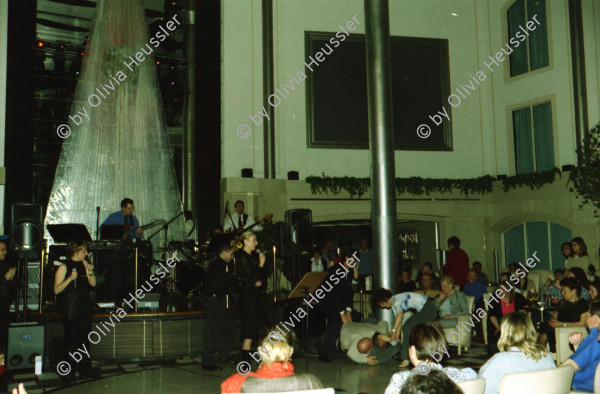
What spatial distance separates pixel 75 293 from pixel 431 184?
9.81 m

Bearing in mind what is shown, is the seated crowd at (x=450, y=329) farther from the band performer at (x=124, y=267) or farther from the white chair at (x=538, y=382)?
the band performer at (x=124, y=267)

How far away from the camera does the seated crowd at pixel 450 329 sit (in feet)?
9.68

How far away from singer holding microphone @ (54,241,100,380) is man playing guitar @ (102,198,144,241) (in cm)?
244

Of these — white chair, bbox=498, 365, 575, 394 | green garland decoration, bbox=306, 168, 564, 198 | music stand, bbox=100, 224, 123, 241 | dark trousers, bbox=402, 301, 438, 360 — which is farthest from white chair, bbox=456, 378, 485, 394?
green garland decoration, bbox=306, 168, 564, 198

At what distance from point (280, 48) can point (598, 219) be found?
737 cm

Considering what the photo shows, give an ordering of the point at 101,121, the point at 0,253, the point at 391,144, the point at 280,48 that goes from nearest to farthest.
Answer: the point at 0,253
the point at 391,144
the point at 101,121
the point at 280,48

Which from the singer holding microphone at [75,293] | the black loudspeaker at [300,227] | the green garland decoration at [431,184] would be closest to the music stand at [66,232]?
the singer holding microphone at [75,293]

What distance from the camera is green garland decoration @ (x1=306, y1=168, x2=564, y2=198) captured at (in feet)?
43.7

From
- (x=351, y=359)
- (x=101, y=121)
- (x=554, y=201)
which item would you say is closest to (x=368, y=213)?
(x=554, y=201)

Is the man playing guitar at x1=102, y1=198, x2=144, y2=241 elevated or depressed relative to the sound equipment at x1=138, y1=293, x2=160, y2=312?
elevated

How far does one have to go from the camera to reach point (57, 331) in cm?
745

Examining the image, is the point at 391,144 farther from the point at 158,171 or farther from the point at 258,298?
the point at 158,171

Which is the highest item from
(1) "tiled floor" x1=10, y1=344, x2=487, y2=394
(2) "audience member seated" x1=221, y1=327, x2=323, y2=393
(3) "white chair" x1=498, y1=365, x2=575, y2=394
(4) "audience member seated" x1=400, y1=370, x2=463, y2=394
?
(4) "audience member seated" x1=400, y1=370, x2=463, y2=394

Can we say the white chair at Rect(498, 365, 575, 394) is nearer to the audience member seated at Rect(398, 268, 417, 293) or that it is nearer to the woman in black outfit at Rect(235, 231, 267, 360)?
the woman in black outfit at Rect(235, 231, 267, 360)
